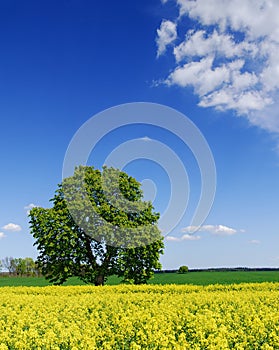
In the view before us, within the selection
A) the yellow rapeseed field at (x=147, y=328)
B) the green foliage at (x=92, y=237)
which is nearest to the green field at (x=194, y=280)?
the green foliage at (x=92, y=237)

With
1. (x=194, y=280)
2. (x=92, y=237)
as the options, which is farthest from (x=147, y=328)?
(x=194, y=280)

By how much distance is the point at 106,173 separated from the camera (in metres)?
30.2

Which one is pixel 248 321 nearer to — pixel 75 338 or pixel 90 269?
pixel 75 338

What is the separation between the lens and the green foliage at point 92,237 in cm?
2767

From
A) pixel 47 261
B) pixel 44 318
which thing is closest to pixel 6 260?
pixel 47 261

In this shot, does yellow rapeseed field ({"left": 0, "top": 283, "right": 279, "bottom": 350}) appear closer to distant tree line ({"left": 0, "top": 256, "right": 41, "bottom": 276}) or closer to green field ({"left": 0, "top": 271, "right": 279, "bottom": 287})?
green field ({"left": 0, "top": 271, "right": 279, "bottom": 287})

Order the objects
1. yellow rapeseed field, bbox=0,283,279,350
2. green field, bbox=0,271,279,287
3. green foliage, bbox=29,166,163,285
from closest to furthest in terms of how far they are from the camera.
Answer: yellow rapeseed field, bbox=0,283,279,350
green foliage, bbox=29,166,163,285
green field, bbox=0,271,279,287

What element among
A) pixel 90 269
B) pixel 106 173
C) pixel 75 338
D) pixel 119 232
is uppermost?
pixel 106 173

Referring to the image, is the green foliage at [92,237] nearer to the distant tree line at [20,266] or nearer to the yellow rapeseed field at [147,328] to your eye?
the yellow rapeseed field at [147,328]

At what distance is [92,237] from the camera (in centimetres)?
2805

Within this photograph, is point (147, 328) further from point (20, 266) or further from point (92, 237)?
point (20, 266)

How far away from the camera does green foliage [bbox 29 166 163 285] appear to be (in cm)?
2767

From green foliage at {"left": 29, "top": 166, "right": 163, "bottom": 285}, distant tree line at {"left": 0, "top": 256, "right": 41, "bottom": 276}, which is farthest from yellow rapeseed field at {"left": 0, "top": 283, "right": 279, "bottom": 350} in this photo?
distant tree line at {"left": 0, "top": 256, "right": 41, "bottom": 276}

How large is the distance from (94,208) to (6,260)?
77053mm
